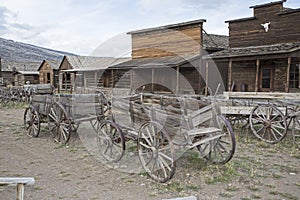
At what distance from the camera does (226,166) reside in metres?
5.45

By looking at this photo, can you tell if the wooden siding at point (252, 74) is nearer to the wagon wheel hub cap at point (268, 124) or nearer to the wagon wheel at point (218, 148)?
the wagon wheel hub cap at point (268, 124)

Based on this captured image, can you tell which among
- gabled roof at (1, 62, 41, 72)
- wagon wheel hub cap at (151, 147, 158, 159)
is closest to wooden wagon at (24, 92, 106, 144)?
wagon wheel hub cap at (151, 147, 158, 159)

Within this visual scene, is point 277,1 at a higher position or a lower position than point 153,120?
higher

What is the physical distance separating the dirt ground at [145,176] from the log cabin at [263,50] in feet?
24.1

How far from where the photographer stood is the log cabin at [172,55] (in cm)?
1752

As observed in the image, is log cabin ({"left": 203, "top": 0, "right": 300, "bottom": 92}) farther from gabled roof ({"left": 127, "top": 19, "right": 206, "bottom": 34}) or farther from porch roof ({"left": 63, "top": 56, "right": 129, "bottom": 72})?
porch roof ({"left": 63, "top": 56, "right": 129, "bottom": 72})

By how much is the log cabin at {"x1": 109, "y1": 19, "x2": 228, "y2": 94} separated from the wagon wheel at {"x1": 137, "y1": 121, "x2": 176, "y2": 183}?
1100 centimetres

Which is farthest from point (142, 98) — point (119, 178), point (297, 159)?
point (297, 159)

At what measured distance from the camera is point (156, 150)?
4.82m

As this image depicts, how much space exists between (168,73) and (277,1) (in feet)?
25.2

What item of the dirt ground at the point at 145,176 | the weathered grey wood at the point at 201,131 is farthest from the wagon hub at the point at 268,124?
the weathered grey wood at the point at 201,131

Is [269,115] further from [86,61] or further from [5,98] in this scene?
[86,61]

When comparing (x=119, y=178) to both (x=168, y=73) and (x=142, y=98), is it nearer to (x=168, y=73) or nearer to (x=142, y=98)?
(x=142, y=98)

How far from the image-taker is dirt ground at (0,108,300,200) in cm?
428
